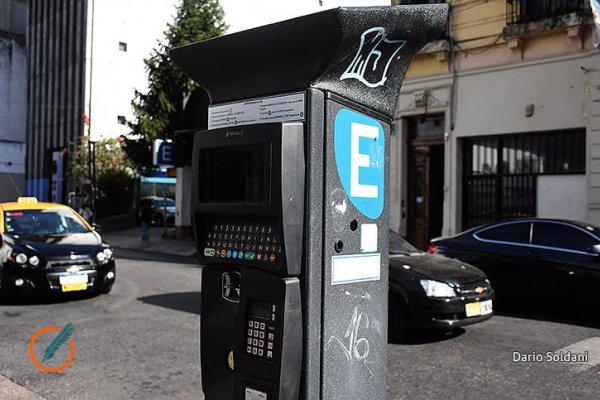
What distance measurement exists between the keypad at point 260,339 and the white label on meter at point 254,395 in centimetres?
15

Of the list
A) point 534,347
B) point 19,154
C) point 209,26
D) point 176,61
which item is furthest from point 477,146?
point 19,154

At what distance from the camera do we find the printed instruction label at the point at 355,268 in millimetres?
2654

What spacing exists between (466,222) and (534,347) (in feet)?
31.1

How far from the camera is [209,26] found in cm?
2261

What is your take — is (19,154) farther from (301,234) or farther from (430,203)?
(301,234)

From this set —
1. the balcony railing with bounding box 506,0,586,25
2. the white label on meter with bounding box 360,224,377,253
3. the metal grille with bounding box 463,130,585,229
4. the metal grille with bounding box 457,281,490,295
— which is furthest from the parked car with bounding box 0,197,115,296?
the balcony railing with bounding box 506,0,586,25

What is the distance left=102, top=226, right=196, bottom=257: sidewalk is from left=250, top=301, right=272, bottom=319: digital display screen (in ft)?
51.0

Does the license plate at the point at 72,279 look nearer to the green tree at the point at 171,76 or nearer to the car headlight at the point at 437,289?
the car headlight at the point at 437,289

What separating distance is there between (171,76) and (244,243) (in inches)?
825

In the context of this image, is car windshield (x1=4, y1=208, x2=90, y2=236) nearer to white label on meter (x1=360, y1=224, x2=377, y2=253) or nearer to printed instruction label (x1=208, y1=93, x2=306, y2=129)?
printed instruction label (x1=208, y1=93, x2=306, y2=129)

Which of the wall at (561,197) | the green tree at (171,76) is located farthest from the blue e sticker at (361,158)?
the green tree at (171,76)

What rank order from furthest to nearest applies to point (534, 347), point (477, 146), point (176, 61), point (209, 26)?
point (209, 26), point (477, 146), point (534, 347), point (176, 61)

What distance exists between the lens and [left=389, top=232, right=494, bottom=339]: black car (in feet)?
22.1

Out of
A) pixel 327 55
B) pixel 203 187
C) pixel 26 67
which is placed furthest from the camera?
pixel 26 67
